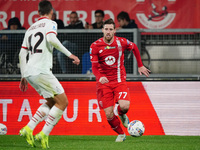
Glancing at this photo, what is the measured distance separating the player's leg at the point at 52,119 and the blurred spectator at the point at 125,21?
4590mm

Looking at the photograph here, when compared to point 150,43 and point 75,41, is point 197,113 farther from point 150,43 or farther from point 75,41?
point 75,41

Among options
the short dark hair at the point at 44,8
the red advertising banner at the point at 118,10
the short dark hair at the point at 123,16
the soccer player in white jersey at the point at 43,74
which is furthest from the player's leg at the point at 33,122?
the red advertising banner at the point at 118,10

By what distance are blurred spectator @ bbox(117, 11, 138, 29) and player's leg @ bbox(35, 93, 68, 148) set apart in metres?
4.59

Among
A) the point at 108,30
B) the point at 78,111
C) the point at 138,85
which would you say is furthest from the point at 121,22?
the point at 108,30

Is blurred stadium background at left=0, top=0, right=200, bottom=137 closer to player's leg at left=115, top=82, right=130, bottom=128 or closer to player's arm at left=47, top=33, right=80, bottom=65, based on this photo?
player's leg at left=115, top=82, right=130, bottom=128

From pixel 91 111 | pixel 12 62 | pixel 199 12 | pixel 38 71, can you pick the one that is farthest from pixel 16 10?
pixel 38 71

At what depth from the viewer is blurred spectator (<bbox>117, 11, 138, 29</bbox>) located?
1141cm

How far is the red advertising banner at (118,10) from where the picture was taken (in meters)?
12.3

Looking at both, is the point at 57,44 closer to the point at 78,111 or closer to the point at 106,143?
the point at 106,143

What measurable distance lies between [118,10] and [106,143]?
5024 millimetres

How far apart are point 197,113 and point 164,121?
0.73 m

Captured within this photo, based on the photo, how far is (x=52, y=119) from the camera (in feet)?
23.3

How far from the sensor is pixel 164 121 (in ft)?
33.8

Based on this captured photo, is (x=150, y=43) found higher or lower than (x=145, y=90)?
higher
